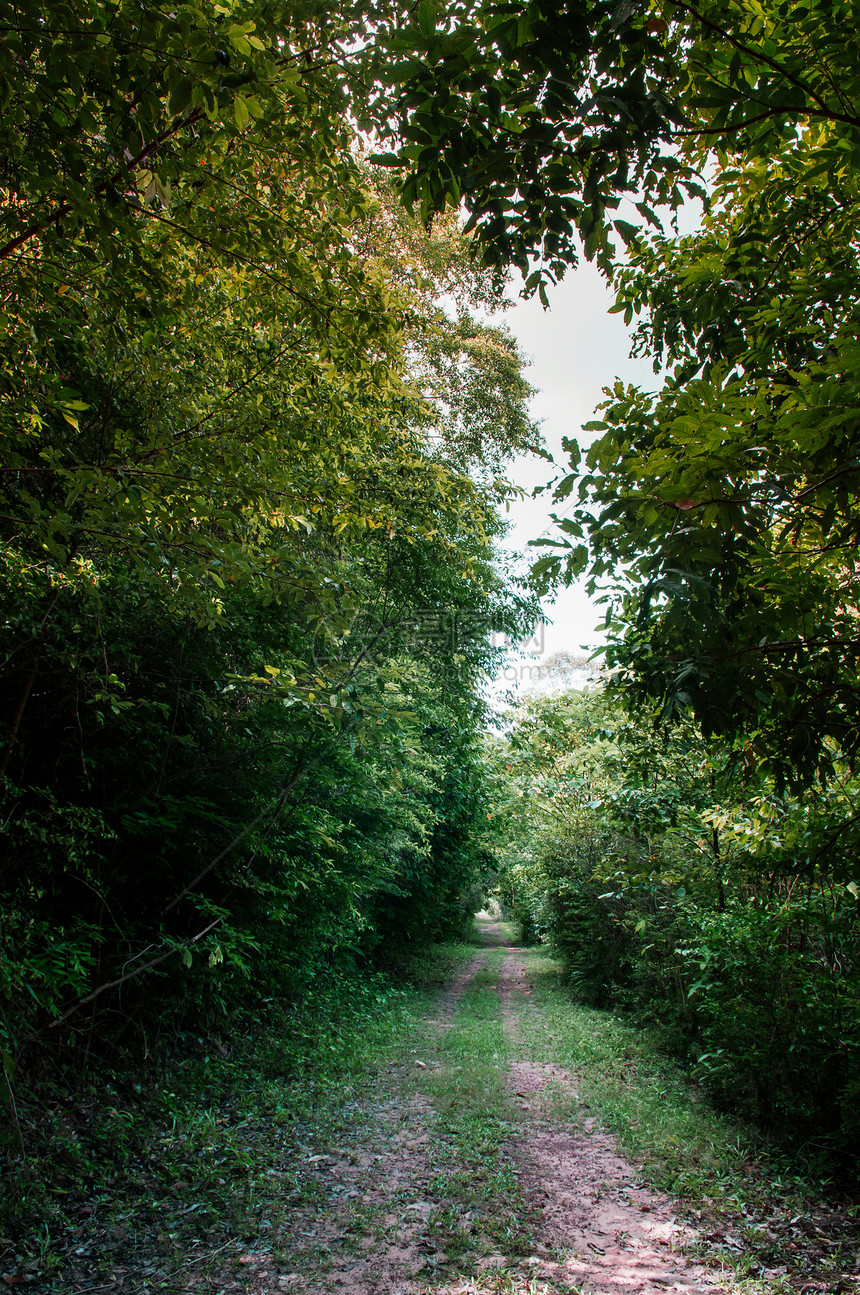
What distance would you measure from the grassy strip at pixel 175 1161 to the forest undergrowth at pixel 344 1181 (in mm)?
12

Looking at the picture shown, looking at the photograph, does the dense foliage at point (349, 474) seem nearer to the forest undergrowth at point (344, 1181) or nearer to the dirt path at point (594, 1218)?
the forest undergrowth at point (344, 1181)

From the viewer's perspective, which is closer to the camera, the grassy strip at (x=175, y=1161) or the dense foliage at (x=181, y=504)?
the dense foliage at (x=181, y=504)

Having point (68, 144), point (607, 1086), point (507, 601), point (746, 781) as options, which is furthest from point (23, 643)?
point (507, 601)

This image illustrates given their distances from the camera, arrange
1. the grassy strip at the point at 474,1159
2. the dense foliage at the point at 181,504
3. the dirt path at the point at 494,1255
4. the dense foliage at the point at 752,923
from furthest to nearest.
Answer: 1. the dense foliage at the point at 752,923
2. the grassy strip at the point at 474,1159
3. the dirt path at the point at 494,1255
4. the dense foliage at the point at 181,504

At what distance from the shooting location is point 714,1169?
14.4ft

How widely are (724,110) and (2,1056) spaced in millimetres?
4646

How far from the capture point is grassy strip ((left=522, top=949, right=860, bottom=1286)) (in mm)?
3422

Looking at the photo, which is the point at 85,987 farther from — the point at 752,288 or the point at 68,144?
the point at 752,288

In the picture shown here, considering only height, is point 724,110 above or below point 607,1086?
above

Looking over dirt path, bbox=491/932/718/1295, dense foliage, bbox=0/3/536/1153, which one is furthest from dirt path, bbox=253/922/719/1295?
dense foliage, bbox=0/3/536/1153

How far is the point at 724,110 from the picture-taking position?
1.69 m

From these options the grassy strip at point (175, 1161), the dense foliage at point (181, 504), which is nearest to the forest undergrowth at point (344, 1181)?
the grassy strip at point (175, 1161)

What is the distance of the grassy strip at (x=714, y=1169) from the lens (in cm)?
342

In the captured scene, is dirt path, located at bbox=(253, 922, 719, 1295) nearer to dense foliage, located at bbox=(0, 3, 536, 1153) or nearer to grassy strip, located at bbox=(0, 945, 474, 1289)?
grassy strip, located at bbox=(0, 945, 474, 1289)
